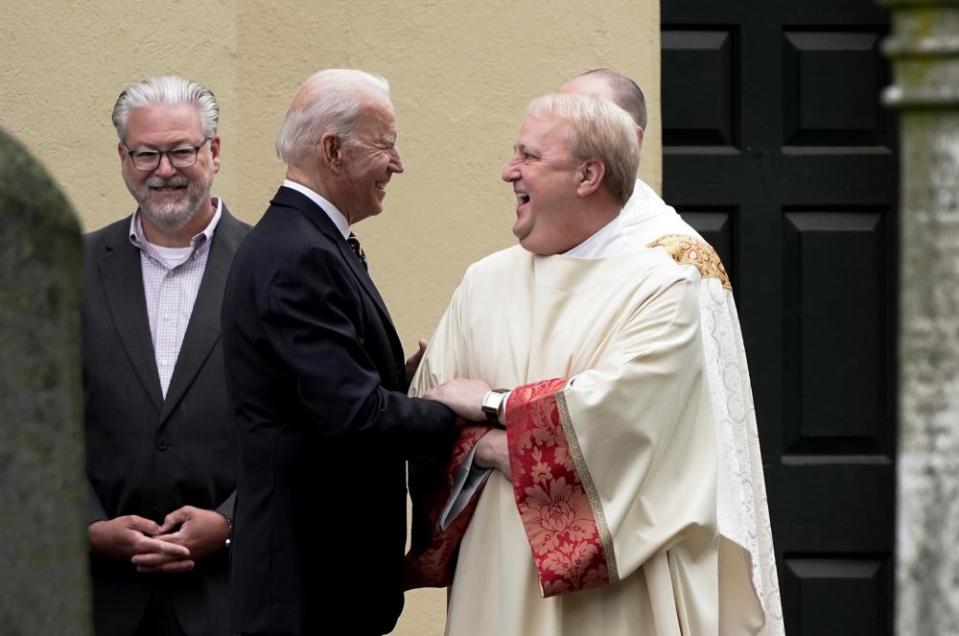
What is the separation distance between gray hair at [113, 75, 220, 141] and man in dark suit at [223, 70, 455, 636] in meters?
0.70

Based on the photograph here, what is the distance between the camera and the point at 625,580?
14.2 ft

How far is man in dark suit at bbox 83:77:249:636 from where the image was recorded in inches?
189

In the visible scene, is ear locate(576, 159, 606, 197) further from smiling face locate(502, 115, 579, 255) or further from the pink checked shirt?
the pink checked shirt

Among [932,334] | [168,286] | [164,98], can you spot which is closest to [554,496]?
[168,286]

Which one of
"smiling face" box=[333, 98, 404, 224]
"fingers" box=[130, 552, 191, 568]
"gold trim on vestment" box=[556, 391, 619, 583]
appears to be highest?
"smiling face" box=[333, 98, 404, 224]

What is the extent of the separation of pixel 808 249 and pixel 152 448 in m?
2.47

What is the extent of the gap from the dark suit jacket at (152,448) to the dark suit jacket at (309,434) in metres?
0.46

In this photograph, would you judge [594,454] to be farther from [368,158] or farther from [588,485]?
[368,158]

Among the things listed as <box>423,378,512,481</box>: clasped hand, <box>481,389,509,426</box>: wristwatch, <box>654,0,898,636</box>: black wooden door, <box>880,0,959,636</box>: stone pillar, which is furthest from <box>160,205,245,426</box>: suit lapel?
<box>880,0,959,636</box>: stone pillar

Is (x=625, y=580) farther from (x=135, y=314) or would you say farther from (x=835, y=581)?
(x=835, y=581)

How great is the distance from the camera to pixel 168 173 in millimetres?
5012

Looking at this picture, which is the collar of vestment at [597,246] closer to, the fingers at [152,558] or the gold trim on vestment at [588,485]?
the gold trim on vestment at [588,485]

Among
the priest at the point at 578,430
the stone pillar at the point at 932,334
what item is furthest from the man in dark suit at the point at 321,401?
the stone pillar at the point at 932,334

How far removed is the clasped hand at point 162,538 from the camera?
15.6ft
